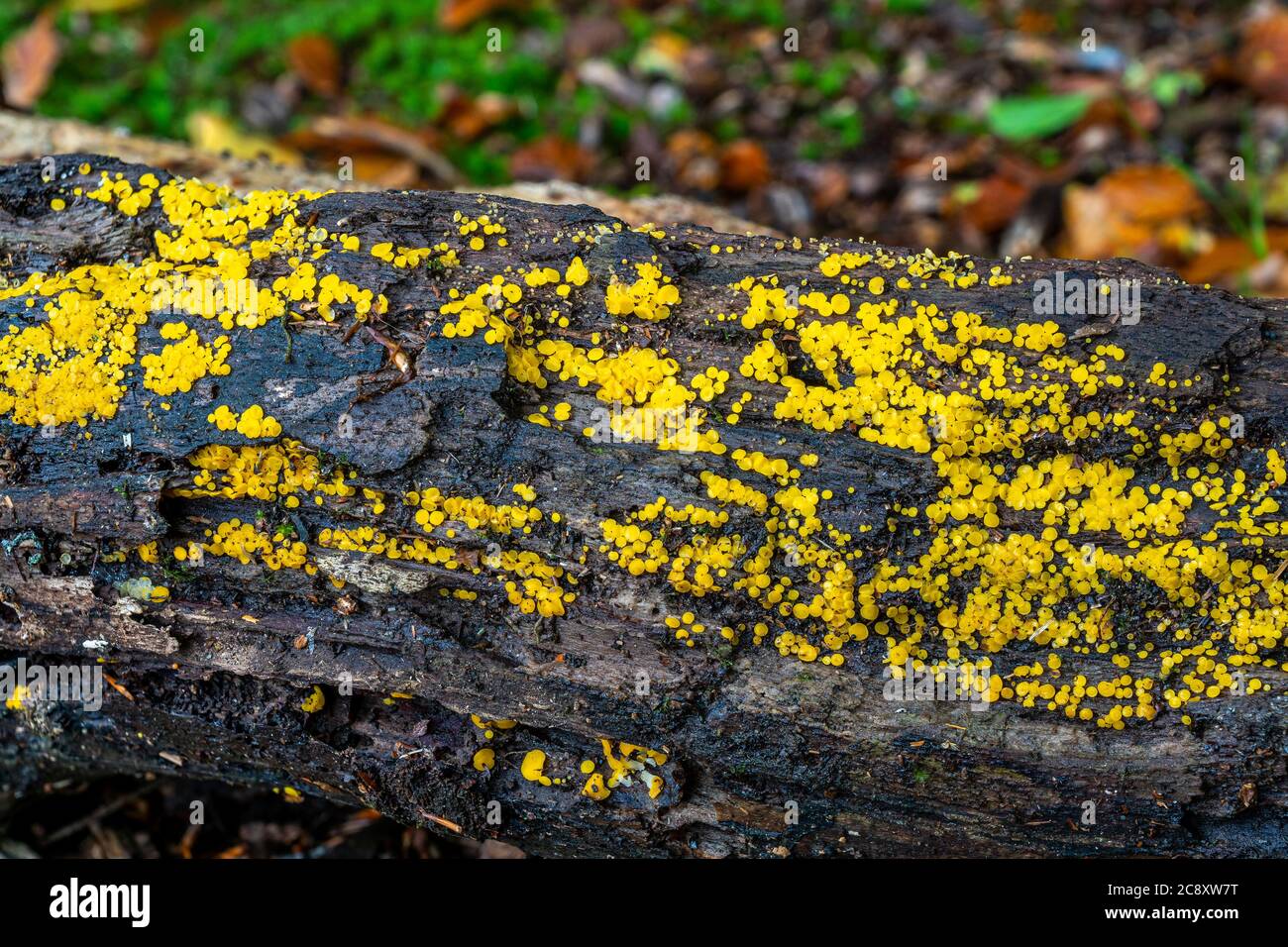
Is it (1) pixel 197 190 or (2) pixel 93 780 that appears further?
(2) pixel 93 780

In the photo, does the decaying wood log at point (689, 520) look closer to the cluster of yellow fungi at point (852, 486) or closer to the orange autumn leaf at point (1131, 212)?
the cluster of yellow fungi at point (852, 486)

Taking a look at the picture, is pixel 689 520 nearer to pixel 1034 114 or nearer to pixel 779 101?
pixel 1034 114

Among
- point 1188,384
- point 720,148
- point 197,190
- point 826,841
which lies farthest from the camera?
point 720,148

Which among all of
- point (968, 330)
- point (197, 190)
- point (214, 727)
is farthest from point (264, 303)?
point (968, 330)
